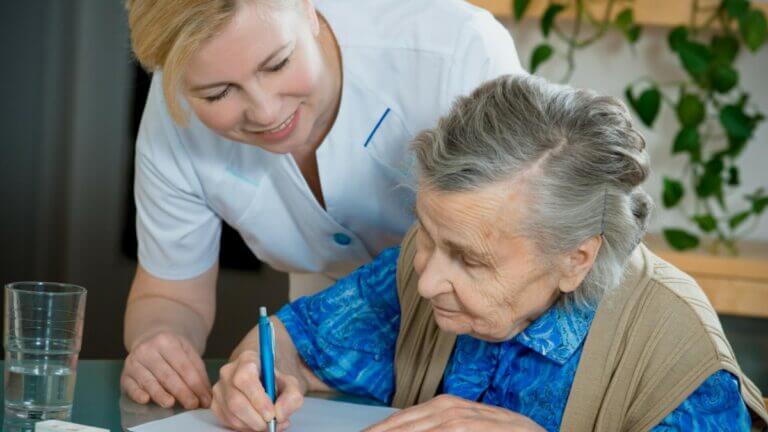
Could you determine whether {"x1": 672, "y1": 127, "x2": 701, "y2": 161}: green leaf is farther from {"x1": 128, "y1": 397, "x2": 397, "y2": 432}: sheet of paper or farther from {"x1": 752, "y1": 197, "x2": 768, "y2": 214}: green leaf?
{"x1": 128, "y1": 397, "x2": 397, "y2": 432}: sheet of paper

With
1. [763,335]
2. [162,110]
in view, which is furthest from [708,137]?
[162,110]

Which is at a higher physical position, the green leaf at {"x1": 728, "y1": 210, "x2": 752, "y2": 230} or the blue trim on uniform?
the blue trim on uniform

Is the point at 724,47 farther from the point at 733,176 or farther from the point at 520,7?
the point at 520,7

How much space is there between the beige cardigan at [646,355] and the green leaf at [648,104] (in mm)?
1916

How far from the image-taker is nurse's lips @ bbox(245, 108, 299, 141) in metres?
1.74

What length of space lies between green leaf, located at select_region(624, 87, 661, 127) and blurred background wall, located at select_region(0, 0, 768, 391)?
0.15 meters

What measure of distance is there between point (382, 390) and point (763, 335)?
6.24ft

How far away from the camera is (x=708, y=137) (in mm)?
3543

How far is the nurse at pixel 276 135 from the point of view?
163 cm

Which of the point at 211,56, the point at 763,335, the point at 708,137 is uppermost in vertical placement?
the point at 211,56

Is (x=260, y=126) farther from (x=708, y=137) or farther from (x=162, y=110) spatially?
(x=708, y=137)

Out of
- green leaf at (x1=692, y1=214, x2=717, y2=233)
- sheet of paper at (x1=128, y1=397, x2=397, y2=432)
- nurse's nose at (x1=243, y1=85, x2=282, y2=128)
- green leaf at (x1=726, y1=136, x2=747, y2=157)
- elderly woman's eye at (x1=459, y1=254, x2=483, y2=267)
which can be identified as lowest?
green leaf at (x1=692, y1=214, x2=717, y2=233)

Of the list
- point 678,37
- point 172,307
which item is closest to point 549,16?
point 678,37

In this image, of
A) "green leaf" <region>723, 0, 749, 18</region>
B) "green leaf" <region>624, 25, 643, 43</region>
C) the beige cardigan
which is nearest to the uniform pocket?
the beige cardigan
